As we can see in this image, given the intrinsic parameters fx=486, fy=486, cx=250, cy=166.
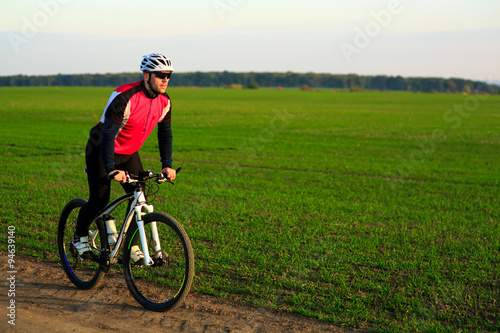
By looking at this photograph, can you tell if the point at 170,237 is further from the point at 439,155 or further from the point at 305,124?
the point at 305,124

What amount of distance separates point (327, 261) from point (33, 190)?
6861 millimetres

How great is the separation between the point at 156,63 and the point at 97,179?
1344mm

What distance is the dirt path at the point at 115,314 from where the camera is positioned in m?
4.25

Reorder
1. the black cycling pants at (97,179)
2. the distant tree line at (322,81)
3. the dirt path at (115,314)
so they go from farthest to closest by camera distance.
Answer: the distant tree line at (322,81) < the black cycling pants at (97,179) < the dirt path at (115,314)

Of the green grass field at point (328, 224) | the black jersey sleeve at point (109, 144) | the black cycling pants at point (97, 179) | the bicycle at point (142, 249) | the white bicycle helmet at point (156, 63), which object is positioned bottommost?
the green grass field at point (328, 224)

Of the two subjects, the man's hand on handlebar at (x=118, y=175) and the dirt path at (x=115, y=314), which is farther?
the man's hand on handlebar at (x=118, y=175)

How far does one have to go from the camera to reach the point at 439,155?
64.4 ft

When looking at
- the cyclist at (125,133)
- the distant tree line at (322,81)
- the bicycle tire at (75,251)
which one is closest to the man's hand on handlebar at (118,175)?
the cyclist at (125,133)

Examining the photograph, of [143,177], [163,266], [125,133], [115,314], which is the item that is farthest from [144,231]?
[125,133]

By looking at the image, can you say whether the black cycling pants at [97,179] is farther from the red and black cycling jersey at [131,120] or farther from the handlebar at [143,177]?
the handlebar at [143,177]

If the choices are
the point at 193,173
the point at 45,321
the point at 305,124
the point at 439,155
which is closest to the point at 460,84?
the point at 305,124

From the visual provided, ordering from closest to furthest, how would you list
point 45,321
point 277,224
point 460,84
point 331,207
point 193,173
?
1. point 45,321
2. point 277,224
3. point 331,207
4. point 193,173
5. point 460,84

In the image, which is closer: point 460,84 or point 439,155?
point 439,155

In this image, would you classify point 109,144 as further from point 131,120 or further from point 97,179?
point 97,179
